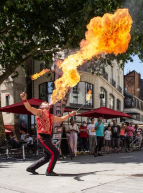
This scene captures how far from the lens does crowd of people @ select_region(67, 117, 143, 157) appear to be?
13719 millimetres

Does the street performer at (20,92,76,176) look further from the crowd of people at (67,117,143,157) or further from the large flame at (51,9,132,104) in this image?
the crowd of people at (67,117,143,157)

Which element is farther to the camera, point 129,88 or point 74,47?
point 129,88

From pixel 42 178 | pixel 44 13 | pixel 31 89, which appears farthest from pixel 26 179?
pixel 31 89

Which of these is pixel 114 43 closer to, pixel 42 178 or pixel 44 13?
pixel 42 178

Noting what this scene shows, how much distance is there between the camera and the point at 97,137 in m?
13.8

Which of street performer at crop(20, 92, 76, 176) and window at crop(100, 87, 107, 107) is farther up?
window at crop(100, 87, 107, 107)

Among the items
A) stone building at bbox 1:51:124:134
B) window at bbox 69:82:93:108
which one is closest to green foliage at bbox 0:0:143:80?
stone building at bbox 1:51:124:134

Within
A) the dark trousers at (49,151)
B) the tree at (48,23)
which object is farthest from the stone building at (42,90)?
the dark trousers at (49,151)

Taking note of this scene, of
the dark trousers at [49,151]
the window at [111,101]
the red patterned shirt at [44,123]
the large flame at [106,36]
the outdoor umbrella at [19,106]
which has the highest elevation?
the large flame at [106,36]

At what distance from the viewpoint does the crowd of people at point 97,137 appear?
45.0 ft

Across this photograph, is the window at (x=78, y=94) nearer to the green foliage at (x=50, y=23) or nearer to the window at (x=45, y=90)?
the window at (x=45, y=90)

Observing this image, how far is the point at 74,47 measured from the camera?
18.1 meters

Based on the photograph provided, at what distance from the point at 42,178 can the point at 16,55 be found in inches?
530

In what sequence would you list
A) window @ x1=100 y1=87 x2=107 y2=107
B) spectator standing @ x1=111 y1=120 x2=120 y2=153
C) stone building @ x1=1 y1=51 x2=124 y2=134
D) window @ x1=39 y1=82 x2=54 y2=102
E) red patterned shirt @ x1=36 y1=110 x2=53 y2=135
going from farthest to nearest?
window @ x1=100 y1=87 x2=107 y2=107 → window @ x1=39 y1=82 x2=54 y2=102 → stone building @ x1=1 y1=51 x2=124 y2=134 → spectator standing @ x1=111 y1=120 x2=120 y2=153 → red patterned shirt @ x1=36 y1=110 x2=53 y2=135
